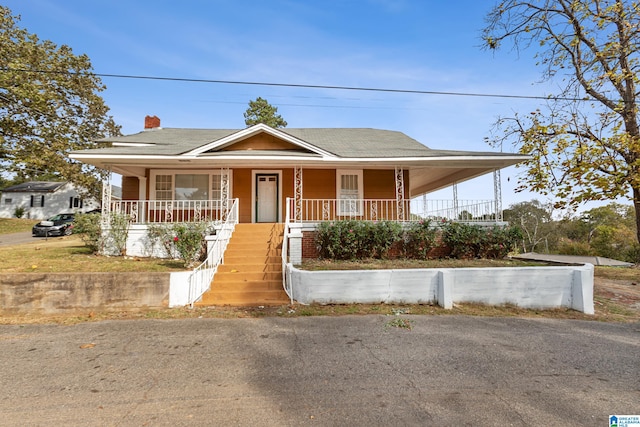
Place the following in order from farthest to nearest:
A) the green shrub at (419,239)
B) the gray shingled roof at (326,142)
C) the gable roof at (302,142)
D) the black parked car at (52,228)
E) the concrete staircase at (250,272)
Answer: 1. the black parked car at (52,228)
2. the gray shingled roof at (326,142)
3. the gable roof at (302,142)
4. the green shrub at (419,239)
5. the concrete staircase at (250,272)

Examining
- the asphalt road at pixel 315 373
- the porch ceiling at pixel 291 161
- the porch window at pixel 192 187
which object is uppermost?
the porch ceiling at pixel 291 161

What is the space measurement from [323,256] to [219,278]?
322 centimetres

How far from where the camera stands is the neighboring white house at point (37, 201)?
3625 cm

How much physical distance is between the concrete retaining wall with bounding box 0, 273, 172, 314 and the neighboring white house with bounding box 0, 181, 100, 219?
35729 millimetres

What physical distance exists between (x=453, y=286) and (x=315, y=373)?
4.38 m

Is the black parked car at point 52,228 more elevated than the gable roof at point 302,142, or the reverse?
the gable roof at point 302,142

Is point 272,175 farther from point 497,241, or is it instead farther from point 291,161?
point 497,241

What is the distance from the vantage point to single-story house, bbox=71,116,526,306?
34.8ft

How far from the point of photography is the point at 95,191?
2267cm

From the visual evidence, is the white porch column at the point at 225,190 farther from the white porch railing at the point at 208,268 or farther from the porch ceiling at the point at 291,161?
the white porch railing at the point at 208,268

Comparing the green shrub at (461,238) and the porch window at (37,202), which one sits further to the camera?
the porch window at (37,202)

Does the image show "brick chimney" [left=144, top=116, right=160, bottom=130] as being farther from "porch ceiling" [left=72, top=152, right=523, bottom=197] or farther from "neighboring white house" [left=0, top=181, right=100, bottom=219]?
"neighboring white house" [left=0, top=181, right=100, bottom=219]

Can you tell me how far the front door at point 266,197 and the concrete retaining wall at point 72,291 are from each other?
6.63m

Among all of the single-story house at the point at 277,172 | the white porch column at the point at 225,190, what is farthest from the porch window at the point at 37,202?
the white porch column at the point at 225,190
